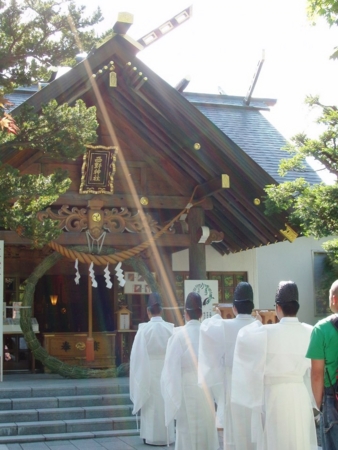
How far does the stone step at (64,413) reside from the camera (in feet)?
28.4

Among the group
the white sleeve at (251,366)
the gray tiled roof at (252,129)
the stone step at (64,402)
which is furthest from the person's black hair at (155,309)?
the gray tiled roof at (252,129)

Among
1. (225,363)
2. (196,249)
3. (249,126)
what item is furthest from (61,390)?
(249,126)

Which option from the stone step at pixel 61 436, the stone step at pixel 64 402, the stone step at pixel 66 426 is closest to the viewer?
the stone step at pixel 61 436

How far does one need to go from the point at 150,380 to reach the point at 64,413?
1488 millimetres

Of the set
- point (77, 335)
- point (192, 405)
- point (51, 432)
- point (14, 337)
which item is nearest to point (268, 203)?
point (192, 405)

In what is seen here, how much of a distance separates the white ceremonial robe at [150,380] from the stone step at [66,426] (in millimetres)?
711

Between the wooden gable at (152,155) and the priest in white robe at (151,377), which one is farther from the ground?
the wooden gable at (152,155)

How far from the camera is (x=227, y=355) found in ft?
21.1

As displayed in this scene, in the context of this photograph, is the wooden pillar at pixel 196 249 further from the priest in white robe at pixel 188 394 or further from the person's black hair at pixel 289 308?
the person's black hair at pixel 289 308

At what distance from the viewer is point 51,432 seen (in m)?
8.48

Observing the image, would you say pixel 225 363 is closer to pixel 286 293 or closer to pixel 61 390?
pixel 286 293

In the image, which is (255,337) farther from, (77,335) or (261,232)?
(77,335)

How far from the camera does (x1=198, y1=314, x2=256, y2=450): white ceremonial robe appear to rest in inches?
247

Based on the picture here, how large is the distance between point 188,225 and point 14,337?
4.72 m
